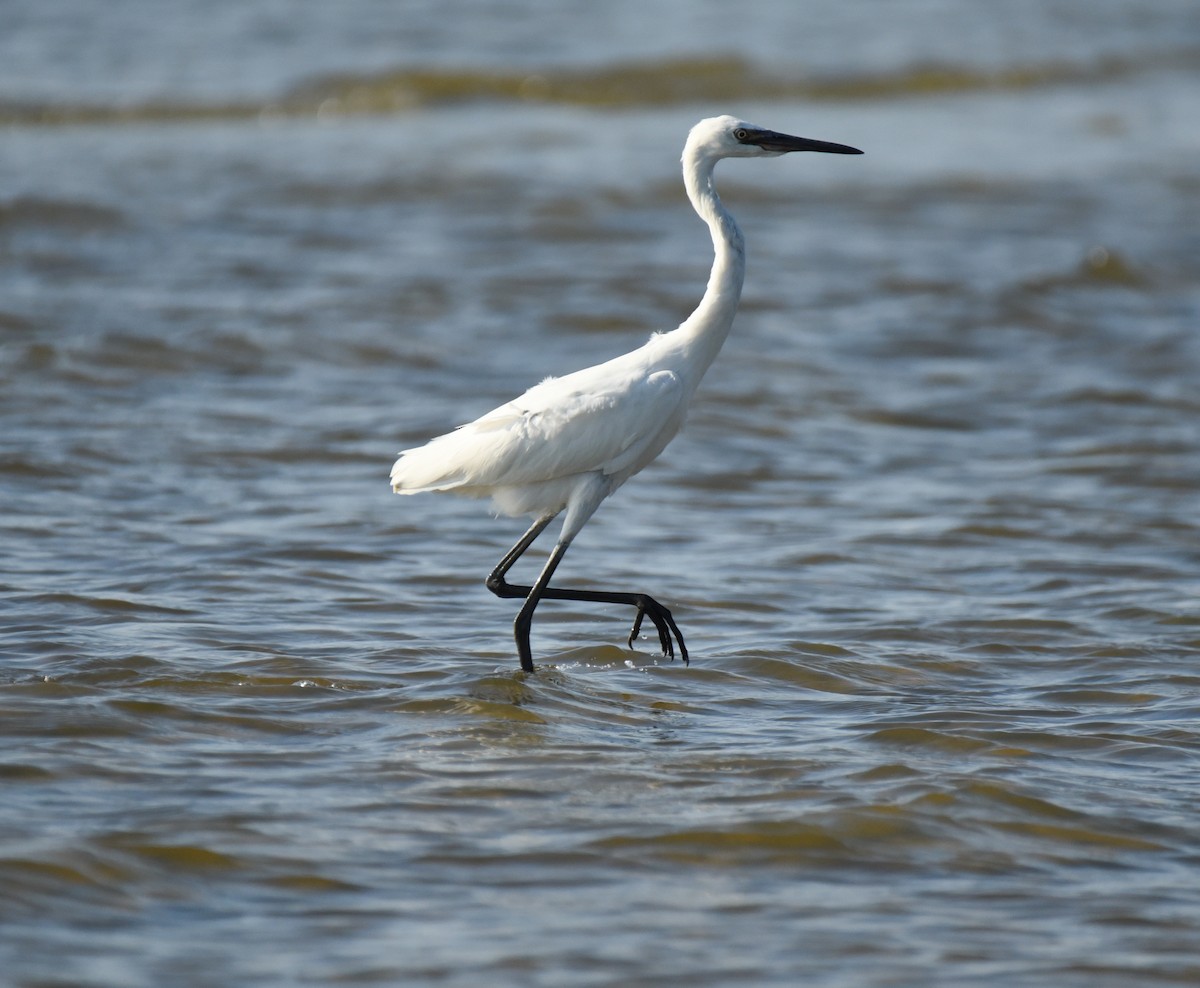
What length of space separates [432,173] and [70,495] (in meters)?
8.77

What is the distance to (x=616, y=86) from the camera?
20.8 m

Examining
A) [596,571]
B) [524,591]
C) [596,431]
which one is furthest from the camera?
[596,571]

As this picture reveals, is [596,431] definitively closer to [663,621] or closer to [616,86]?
→ [663,621]

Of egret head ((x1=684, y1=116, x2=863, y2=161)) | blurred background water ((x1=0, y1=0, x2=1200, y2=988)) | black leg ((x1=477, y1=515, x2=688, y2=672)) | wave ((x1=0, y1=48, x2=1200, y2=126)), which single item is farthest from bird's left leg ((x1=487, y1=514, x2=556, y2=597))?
wave ((x1=0, y1=48, x2=1200, y2=126))

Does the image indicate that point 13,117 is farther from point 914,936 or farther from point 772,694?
point 914,936

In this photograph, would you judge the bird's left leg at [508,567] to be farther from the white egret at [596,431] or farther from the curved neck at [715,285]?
the curved neck at [715,285]

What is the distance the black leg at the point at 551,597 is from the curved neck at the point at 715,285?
0.82 m

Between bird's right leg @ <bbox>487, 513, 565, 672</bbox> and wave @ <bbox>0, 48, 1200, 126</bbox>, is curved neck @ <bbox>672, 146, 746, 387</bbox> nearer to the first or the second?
bird's right leg @ <bbox>487, 513, 565, 672</bbox>

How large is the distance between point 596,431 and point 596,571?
164 cm

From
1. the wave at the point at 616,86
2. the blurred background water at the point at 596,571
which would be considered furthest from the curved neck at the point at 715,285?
the wave at the point at 616,86

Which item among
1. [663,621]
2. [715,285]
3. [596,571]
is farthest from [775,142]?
[596,571]

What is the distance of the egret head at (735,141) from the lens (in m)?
6.43

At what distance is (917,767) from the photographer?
207 inches

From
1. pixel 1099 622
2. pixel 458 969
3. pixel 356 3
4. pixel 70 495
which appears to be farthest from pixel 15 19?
pixel 458 969
